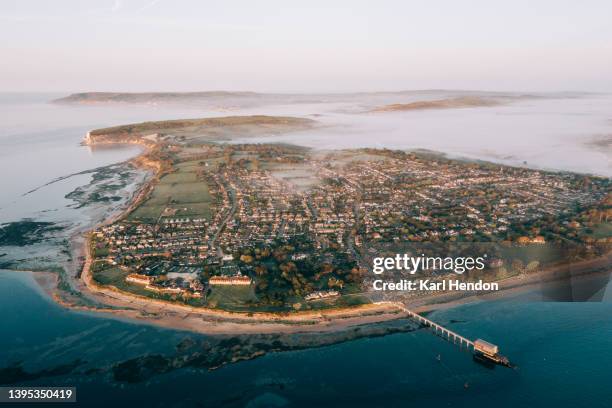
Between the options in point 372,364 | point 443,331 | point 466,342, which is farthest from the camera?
point 443,331

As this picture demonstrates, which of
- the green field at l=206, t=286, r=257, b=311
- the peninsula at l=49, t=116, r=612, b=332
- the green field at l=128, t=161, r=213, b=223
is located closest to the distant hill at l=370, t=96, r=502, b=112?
the peninsula at l=49, t=116, r=612, b=332

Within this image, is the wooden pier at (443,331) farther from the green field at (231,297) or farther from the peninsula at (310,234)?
the green field at (231,297)

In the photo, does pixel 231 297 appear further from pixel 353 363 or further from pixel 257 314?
pixel 353 363

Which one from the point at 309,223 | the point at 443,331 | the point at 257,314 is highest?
the point at 309,223

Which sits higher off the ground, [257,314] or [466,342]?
[257,314]

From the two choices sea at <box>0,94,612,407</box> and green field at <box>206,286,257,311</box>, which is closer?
sea at <box>0,94,612,407</box>

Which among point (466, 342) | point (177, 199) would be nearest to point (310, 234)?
point (466, 342)

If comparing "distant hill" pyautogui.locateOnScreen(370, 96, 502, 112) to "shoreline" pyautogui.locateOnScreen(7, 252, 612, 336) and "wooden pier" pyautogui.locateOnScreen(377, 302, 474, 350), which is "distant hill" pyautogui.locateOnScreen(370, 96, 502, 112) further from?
"wooden pier" pyautogui.locateOnScreen(377, 302, 474, 350)

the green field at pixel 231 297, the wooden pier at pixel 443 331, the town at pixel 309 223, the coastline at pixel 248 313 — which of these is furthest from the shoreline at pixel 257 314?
the town at pixel 309 223
